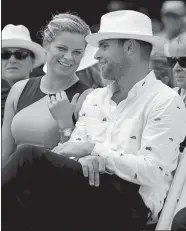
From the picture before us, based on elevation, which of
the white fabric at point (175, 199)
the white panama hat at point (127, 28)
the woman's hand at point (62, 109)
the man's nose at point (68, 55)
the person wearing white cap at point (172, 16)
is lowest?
the white fabric at point (175, 199)

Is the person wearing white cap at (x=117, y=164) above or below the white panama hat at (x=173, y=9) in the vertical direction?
below

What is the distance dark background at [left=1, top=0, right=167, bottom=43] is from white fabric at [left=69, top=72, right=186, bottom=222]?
639 millimetres

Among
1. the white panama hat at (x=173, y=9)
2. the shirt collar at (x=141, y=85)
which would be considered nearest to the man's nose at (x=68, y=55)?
the shirt collar at (x=141, y=85)

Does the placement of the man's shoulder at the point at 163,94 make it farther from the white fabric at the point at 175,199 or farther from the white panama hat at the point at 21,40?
the white panama hat at the point at 21,40

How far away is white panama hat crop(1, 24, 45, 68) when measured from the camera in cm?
302

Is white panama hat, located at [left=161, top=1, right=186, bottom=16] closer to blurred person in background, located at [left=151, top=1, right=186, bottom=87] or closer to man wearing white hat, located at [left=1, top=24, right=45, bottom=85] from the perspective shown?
blurred person in background, located at [left=151, top=1, right=186, bottom=87]

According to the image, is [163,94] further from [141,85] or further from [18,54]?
[18,54]

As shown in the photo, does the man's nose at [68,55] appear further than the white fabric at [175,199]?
Yes

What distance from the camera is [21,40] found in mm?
3027

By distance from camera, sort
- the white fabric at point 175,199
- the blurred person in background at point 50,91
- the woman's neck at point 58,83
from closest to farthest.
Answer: the white fabric at point 175,199 < the blurred person in background at point 50,91 < the woman's neck at point 58,83

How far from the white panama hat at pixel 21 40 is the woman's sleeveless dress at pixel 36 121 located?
33 centimetres

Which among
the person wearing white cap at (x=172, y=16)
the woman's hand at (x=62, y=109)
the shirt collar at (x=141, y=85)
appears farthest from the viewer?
the person wearing white cap at (x=172, y=16)

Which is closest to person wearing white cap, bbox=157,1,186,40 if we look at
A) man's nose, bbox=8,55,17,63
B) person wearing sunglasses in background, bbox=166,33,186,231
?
person wearing sunglasses in background, bbox=166,33,186,231

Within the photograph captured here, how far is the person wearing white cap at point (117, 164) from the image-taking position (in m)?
2.10
